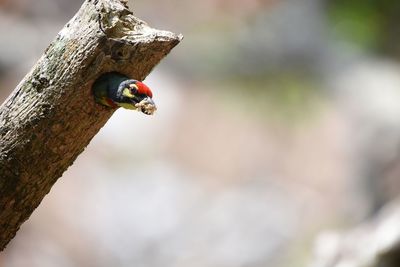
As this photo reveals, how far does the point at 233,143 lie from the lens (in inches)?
169

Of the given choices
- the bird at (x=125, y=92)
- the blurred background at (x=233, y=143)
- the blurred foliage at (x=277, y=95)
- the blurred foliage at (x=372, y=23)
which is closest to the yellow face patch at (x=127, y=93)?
the bird at (x=125, y=92)

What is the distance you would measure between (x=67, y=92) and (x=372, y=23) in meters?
3.94

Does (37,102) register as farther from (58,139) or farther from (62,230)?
(62,230)

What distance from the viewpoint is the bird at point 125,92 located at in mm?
967

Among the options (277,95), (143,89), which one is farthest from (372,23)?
(143,89)

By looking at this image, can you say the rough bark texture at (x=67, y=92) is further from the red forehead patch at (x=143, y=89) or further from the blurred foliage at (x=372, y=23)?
the blurred foliage at (x=372, y=23)

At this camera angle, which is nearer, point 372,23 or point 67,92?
point 67,92

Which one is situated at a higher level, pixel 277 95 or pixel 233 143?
pixel 277 95

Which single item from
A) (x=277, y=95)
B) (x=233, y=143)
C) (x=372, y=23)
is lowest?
(x=233, y=143)

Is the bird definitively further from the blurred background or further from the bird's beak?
the blurred background

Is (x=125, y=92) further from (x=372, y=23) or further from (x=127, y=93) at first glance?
(x=372, y=23)

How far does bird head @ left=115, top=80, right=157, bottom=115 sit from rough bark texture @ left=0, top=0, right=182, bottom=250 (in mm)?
45

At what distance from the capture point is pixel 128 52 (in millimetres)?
1003

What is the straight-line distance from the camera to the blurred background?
365 cm
